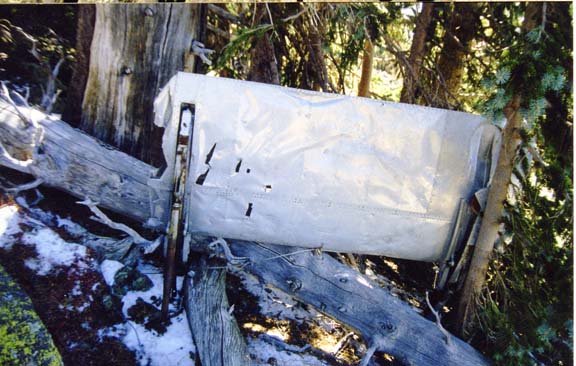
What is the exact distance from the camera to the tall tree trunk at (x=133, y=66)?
3.61 m

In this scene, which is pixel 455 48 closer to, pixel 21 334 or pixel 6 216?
pixel 6 216

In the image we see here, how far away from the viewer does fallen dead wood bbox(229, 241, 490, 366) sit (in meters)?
3.06

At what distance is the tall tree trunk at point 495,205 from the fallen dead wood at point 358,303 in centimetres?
39

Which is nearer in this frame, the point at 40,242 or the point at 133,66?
the point at 40,242

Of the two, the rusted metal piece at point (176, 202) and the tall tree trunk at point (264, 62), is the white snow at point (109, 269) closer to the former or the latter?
the rusted metal piece at point (176, 202)

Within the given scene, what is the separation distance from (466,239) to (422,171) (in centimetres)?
74

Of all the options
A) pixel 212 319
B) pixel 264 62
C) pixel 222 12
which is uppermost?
pixel 222 12

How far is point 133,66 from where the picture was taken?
370 cm

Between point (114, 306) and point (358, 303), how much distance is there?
1.82 metres

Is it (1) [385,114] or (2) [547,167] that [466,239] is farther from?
(1) [385,114]

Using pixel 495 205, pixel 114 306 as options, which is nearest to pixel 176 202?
pixel 114 306

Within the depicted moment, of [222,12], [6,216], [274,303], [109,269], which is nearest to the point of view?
[6,216]

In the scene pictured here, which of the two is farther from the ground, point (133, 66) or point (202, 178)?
point (133, 66)

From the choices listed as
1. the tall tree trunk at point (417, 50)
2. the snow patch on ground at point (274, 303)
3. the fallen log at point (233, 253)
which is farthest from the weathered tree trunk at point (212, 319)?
the tall tree trunk at point (417, 50)
